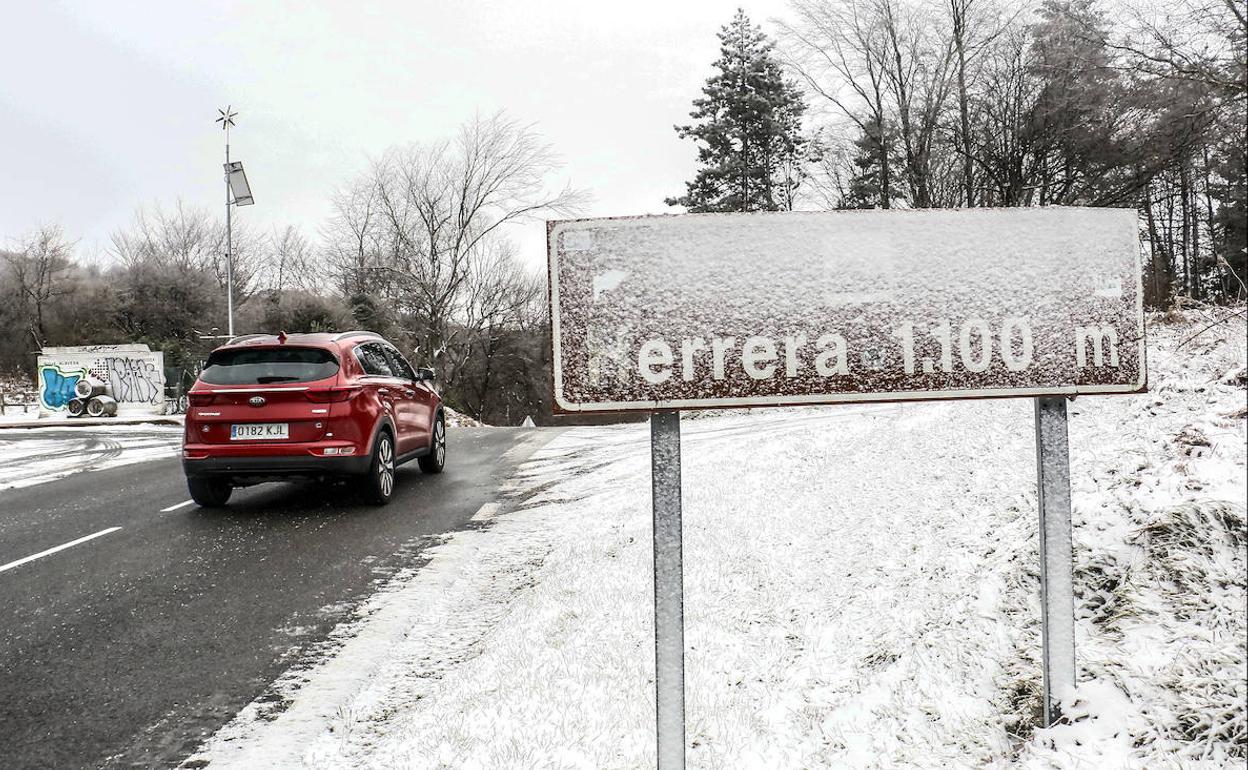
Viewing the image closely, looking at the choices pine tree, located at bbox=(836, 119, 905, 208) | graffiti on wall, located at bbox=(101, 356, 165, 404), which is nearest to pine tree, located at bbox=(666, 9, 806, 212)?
pine tree, located at bbox=(836, 119, 905, 208)

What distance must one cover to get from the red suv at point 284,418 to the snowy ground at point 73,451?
4.27 metres

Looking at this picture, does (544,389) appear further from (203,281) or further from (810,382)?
(810,382)

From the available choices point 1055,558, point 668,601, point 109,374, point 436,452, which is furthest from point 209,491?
point 109,374

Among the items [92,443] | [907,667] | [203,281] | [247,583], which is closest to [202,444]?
[247,583]

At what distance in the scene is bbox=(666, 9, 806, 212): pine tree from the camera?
34.4 meters

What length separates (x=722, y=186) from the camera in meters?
35.2

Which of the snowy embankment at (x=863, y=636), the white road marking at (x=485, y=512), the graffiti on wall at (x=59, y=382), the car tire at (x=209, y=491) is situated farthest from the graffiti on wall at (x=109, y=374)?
the snowy embankment at (x=863, y=636)

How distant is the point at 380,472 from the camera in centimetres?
784

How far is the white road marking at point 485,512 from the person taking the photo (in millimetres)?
7273

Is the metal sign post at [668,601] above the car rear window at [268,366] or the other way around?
the other way around

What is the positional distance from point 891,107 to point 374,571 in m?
26.1

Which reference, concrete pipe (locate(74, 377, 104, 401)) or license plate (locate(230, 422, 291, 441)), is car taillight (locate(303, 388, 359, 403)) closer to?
license plate (locate(230, 422, 291, 441))

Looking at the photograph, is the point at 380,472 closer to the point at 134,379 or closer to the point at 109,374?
the point at 134,379

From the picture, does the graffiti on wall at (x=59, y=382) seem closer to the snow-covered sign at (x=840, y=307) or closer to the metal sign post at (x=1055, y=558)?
the snow-covered sign at (x=840, y=307)
